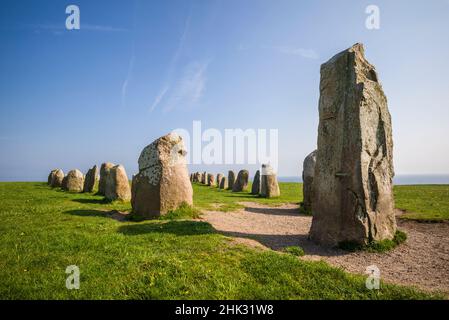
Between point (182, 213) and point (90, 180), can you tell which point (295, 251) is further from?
point (90, 180)

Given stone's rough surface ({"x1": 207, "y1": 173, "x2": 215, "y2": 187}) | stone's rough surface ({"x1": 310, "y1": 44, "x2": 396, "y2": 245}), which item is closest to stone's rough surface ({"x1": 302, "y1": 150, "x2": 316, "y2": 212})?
stone's rough surface ({"x1": 310, "y1": 44, "x2": 396, "y2": 245})

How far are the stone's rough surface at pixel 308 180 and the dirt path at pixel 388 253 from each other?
3010mm

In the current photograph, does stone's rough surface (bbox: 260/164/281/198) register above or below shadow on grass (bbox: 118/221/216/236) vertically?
above

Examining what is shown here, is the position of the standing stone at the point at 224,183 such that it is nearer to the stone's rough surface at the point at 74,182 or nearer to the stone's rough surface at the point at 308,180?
the stone's rough surface at the point at 74,182

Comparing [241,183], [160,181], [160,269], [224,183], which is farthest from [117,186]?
[224,183]

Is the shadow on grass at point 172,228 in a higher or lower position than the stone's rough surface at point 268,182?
lower

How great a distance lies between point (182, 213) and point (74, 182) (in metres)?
20.5

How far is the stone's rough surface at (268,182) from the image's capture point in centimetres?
2727

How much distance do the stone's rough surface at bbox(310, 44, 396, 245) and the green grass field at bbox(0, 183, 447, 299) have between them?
2.91m

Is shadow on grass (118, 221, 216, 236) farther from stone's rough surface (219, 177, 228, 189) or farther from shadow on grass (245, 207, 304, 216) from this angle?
stone's rough surface (219, 177, 228, 189)

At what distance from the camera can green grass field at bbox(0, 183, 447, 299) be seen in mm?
6074

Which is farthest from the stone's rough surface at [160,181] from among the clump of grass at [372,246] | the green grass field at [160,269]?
the clump of grass at [372,246]

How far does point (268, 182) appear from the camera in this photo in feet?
90.2
